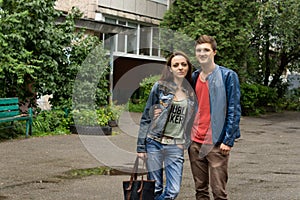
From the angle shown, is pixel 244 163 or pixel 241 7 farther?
pixel 241 7

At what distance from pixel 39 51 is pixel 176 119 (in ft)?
29.1

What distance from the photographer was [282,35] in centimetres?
2244

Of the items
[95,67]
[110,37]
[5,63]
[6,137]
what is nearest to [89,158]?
[6,137]

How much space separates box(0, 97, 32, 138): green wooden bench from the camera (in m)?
11.7

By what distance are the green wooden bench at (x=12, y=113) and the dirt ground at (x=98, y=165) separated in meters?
0.50

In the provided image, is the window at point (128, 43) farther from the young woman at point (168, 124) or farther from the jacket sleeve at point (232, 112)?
the jacket sleeve at point (232, 112)

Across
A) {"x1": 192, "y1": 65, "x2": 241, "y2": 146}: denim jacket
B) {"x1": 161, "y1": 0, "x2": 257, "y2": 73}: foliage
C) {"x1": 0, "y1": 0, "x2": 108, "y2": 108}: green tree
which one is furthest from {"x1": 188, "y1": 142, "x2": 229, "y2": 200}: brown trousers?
{"x1": 161, "y1": 0, "x2": 257, "y2": 73}: foliage

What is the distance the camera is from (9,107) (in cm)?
1197

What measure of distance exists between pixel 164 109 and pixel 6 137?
758 cm

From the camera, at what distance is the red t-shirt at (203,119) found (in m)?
5.23

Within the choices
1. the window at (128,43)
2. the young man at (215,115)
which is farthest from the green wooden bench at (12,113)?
the young man at (215,115)

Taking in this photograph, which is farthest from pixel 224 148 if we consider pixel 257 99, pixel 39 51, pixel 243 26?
pixel 257 99

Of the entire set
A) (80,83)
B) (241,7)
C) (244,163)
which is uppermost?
(241,7)

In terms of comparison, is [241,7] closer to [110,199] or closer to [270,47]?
[270,47]
